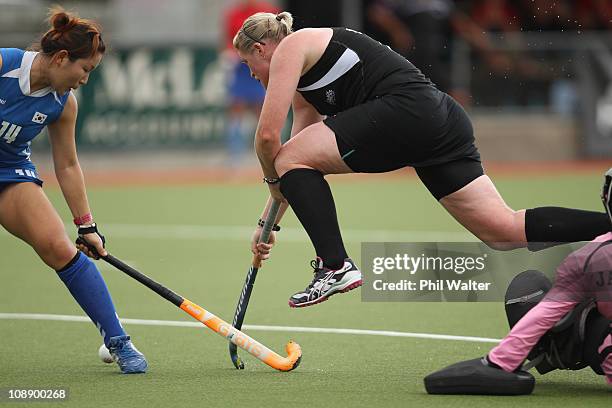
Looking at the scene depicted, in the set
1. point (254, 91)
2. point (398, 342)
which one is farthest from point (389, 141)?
point (254, 91)

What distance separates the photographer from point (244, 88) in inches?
642

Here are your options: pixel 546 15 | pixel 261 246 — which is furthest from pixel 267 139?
pixel 546 15

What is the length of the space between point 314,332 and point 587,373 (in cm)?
171

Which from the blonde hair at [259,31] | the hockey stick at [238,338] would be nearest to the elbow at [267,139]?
the blonde hair at [259,31]

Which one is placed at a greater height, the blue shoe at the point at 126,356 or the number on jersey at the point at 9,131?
the number on jersey at the point at 9,131

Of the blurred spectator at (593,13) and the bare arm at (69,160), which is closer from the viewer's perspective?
the bare arm at (69,160)

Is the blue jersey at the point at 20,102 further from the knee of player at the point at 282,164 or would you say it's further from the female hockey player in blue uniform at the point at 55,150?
the knee of player at the point at 282,164

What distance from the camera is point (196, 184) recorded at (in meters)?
16.4

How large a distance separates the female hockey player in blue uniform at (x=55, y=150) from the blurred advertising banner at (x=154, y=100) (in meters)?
11.7

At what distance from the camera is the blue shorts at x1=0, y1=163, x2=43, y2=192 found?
5.77 metres

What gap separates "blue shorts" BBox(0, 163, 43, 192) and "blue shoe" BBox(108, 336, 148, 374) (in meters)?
0.85

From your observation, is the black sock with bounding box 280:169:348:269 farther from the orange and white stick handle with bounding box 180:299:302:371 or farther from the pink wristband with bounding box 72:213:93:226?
the pink wristband with bounding box 72:213:93:226

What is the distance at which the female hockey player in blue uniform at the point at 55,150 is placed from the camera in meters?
5.65

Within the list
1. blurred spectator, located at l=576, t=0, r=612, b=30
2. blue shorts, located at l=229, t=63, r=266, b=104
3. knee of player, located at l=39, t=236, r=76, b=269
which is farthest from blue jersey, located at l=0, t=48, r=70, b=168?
blurred spectator, located at l=576, t=0, r=612, b=30
